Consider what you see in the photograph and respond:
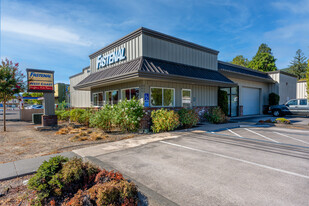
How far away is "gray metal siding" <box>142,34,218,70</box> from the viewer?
10.7 metres

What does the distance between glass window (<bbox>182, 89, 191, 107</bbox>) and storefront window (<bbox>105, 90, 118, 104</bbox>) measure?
501 cm

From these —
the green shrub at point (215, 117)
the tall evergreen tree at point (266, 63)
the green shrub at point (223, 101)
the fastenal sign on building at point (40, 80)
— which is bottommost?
the green shrub at point (215, 117)

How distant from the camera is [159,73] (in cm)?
939

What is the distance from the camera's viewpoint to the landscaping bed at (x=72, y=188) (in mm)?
2625

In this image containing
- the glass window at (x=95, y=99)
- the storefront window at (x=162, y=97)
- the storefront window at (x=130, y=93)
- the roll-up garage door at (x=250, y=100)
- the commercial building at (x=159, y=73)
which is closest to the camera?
the commercial building at (x=159, y=73)

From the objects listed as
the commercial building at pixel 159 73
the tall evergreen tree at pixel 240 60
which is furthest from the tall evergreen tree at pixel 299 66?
the commercial building at pixel 159 73

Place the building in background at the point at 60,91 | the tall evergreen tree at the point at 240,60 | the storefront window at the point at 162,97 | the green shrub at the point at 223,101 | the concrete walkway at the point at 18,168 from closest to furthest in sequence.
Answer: the concrete walkway at the point at 18,168 < the storefront window at the point at 162,97 < the green shrub at the point at 223,101 < the building in background at the point at 60,91 < the tall evergreen tree at the point at 240,60

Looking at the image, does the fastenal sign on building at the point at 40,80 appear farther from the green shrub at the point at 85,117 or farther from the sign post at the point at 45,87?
the green shrub at the point at 85,117

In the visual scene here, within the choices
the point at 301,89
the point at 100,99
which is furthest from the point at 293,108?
the point at 100,99

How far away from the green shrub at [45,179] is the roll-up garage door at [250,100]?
18.8 meters

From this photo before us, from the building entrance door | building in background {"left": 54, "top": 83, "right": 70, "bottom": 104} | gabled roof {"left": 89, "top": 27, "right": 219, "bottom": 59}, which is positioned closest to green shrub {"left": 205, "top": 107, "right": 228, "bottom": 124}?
the building entrance door

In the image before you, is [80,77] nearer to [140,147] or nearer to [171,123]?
[171,123]

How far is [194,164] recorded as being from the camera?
476cm

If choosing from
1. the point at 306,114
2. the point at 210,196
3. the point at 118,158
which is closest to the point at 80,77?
the point at 118,158
